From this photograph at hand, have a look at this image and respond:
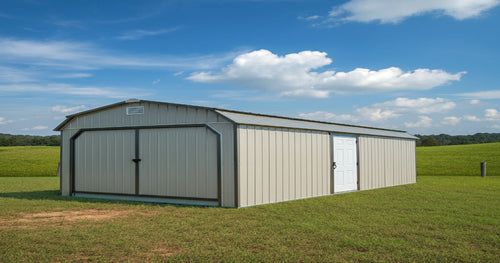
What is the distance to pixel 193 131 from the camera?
11.8 metres

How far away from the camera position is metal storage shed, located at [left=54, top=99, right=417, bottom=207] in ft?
36.7

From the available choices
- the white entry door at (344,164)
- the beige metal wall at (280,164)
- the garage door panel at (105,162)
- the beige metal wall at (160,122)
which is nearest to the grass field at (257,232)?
the beige metal wall at (280,164)

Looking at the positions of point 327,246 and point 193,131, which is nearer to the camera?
point 327,246

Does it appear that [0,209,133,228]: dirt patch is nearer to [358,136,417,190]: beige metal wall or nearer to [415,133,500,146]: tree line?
[358,136,417,190]: beige metal wall

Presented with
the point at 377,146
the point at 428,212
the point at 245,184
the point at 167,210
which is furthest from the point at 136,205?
the point at 377,146

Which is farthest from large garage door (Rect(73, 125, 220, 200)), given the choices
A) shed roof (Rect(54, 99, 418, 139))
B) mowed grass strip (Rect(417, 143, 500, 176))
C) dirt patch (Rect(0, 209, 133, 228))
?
mowed grass strip (Rect(417, 143, 500, 176))

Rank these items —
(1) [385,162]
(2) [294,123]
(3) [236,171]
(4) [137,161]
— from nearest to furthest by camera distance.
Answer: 1. (3) [236,171]
2. (4) [137,161]
3. (2) [294,123]
4. (1) [385,162]

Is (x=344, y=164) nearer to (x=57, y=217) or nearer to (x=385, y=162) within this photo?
(x=385, y=162)

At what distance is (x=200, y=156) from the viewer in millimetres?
11625

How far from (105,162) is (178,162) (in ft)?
9.82

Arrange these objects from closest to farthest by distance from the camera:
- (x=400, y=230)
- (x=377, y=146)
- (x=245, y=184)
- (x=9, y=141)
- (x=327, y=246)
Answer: (x=327, y=246) → (x=400, y=230) → (x=245, y=184) → (x=377, y=146) → (x=9, y=141)

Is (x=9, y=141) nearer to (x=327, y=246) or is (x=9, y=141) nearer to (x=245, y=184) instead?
(x=245, y=184)

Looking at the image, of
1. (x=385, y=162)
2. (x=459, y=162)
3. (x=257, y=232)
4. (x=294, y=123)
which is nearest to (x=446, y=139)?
(x=459, y=162)

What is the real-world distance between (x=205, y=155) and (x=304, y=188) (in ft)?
11.4
